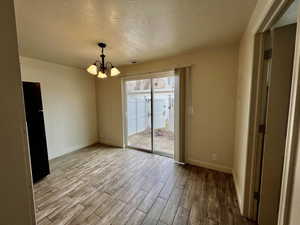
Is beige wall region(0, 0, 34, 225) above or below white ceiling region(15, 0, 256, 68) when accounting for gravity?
below

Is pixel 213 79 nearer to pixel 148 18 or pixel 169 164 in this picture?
pixel 148 18

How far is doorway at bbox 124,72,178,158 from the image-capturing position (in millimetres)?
3417

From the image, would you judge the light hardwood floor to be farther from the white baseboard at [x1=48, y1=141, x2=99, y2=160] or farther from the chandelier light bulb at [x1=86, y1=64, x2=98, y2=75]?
the chandelier light bulb at [x1=86, y1=64, x2=98, y2=75]

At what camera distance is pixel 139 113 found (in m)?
4.20

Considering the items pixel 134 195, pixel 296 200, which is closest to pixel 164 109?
pixel 134 195

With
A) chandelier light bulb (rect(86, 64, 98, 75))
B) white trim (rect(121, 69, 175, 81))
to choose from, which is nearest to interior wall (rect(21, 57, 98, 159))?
white trim (rect(121, 69, 175, 81))

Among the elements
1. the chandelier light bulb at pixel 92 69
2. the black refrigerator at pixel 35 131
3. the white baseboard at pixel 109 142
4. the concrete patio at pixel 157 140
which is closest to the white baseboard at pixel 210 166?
the concrete patio at pixel 157 140

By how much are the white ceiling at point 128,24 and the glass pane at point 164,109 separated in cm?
95

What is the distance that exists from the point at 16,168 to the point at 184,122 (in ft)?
8.62

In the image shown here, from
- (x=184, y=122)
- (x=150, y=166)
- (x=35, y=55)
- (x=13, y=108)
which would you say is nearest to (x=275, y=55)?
(x=184, y=122)

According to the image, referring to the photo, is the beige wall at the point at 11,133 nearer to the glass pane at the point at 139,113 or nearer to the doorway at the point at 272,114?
the doorway at the point at 272,114

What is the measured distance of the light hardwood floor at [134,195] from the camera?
1.64m

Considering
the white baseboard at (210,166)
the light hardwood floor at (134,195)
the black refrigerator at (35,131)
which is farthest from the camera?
the white baseboard at (210,166)

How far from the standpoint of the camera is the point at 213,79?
2.56 meters
